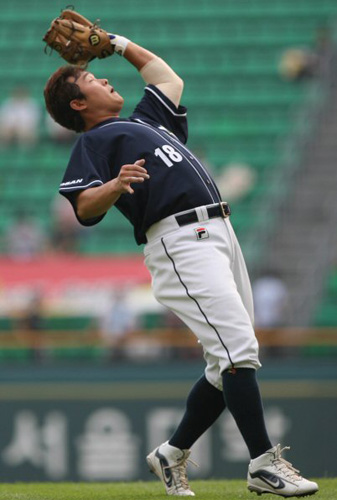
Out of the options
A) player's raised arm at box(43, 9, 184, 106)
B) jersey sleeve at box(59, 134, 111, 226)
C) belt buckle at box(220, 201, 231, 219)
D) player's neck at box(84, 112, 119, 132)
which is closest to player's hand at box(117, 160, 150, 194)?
jersey sleeve at box(59, 134, 111, 226)

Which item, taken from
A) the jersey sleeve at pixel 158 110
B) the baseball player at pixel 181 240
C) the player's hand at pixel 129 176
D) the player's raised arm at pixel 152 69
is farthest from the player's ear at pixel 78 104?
the player's hand at pixel 129 176

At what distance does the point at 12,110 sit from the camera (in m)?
13.1

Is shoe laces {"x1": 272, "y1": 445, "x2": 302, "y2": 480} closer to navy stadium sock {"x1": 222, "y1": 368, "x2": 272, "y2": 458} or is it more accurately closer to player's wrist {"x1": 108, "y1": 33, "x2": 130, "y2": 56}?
navy stadium sock {"x1": 222, "y1": 368, "x2": 272, "y2": 458}

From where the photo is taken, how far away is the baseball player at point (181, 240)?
4.05 meters

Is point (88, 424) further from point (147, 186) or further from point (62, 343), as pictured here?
point (147, 186)

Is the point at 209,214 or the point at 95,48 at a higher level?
the point at 95,48

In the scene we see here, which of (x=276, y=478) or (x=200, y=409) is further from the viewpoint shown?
(x=200, y=409)

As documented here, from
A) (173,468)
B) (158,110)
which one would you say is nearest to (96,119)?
(158,110)

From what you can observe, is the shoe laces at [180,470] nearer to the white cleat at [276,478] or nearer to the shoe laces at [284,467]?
the white cleat at [276,478]

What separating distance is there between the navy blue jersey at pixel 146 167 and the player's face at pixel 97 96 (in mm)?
77

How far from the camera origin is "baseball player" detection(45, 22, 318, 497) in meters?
4.05

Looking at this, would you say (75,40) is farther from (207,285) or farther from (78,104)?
(207,285)

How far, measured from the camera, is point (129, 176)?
3.94 metres

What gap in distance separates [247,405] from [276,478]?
0.29 meters
